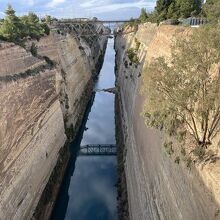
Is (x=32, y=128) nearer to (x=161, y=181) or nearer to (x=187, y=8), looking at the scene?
(x=161, y=181)

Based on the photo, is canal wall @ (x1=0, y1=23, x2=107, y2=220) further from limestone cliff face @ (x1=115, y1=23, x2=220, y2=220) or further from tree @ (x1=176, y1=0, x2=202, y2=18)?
tree @ (x1=176, y1=0, x2=202, y2=18)

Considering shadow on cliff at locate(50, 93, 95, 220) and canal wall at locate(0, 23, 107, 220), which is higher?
canal wall at locate(0, 23, 107, 220)

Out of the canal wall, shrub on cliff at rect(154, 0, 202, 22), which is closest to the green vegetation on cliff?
the canal wall

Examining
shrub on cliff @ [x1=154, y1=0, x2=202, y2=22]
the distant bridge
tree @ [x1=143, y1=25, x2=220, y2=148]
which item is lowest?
the distant bridge

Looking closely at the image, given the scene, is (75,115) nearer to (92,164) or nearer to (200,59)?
(92,164)

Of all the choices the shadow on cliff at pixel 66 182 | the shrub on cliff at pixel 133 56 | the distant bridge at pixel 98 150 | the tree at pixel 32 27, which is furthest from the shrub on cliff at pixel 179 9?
the distant bridge at pixel 98 150

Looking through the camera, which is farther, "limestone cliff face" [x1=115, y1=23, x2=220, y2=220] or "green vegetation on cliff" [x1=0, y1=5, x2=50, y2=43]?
"green vegetation on cliff" [x1=0, y1=5, x2=50, y2=43]
